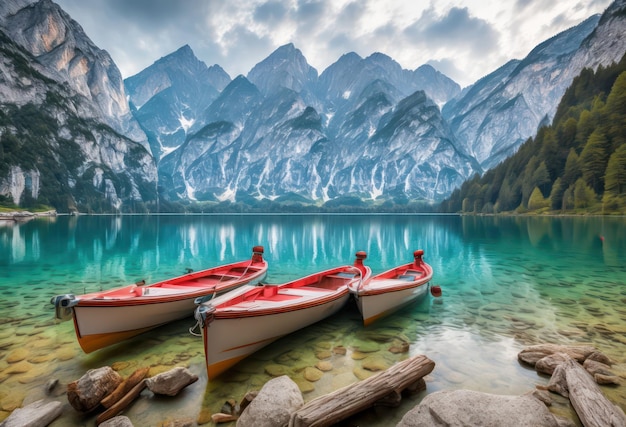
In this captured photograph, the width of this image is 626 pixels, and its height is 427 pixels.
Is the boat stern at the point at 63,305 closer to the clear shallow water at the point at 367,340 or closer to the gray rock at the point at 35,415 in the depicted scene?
the clear shallow water at the point at 367,340

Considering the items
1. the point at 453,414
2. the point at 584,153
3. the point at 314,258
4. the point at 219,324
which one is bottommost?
the point at 314,258

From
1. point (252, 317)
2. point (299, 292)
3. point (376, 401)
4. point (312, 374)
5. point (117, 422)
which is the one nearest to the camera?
point (117, 422)

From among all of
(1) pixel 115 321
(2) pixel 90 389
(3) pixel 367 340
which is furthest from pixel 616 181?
(2) pixel 90 389

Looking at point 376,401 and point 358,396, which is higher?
point 358,396

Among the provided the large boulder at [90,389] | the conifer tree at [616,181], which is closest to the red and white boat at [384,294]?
the large boulder at [90,389]

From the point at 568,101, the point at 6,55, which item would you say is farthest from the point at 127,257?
the point at 6,55

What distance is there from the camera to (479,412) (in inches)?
222

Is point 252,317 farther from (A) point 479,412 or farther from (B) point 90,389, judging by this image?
(A) point 479,412

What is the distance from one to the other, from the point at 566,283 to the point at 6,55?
289 m

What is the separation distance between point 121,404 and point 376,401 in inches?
235

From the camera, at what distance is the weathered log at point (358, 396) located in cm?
575

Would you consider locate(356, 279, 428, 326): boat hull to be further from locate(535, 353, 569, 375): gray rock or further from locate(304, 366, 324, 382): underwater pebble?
locate(535, 353, 569, 375): gray rock

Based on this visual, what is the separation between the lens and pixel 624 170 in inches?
3263

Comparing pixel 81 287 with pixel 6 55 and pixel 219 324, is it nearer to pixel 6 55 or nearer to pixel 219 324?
pixel 219 324
